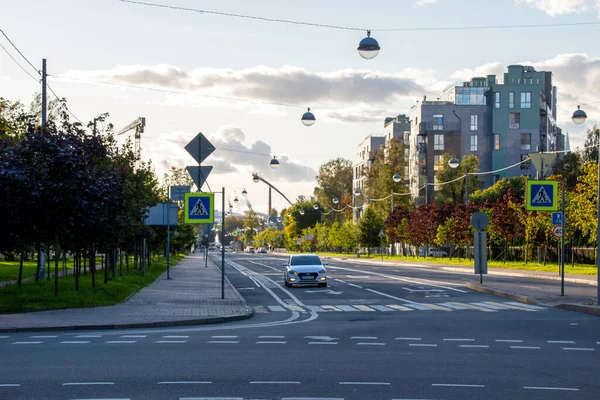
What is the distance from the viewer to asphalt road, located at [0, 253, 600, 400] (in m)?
9.26

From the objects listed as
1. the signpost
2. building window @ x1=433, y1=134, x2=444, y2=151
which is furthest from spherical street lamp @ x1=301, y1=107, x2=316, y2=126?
building window @ x1=433, y1=134, x2=444, y2=151

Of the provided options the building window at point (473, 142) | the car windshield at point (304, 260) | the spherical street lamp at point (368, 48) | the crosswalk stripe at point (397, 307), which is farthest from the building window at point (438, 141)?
the spherical street lamp at point (368, 48)

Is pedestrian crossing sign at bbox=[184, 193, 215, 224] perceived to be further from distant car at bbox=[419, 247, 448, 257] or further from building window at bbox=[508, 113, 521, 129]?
building window at bbox=[508, 113, 521, 129]

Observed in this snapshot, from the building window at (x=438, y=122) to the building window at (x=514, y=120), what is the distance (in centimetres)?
890

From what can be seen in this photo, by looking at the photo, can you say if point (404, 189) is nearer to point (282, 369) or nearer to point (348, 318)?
point (348, 318)

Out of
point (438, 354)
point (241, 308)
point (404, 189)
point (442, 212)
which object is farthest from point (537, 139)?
point (438, 354)

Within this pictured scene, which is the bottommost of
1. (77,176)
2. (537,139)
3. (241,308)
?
(241,308)

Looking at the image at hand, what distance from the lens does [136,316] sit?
64.8 ft

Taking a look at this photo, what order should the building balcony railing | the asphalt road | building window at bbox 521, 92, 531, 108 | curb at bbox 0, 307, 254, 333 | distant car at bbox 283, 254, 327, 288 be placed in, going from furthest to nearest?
the building balcony railing → building window at bbox 521, 92, 531, 108 → distant car at bbox 283, 254, 327, 288 → curb at bbox 0, 307, 254, 333 → the asphalt road

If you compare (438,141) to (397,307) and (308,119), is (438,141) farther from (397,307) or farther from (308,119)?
(397,307)

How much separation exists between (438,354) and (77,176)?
1393 cm

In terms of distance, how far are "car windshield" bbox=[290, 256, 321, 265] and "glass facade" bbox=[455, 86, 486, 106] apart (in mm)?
74707

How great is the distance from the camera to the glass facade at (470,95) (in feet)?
350

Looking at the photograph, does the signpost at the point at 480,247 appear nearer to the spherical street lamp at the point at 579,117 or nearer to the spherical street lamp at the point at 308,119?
the spherical street lamp at the point at 579,117
